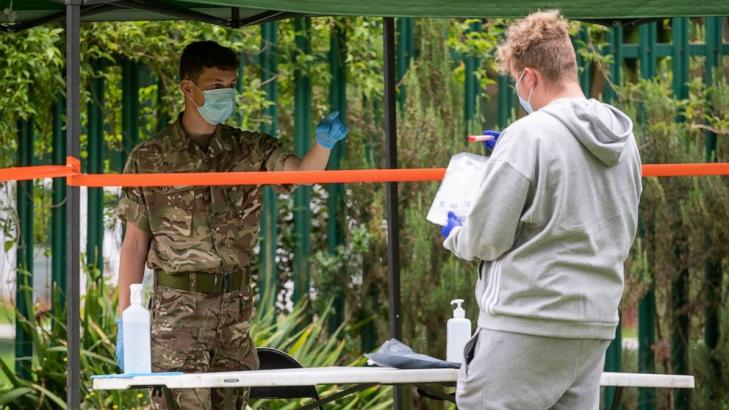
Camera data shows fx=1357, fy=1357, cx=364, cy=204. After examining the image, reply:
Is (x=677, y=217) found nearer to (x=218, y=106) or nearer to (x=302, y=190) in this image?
(x=302, y=190)

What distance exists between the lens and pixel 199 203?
4.81 meters

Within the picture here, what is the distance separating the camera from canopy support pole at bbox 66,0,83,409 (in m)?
4.15

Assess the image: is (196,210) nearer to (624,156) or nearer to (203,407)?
(203,407)

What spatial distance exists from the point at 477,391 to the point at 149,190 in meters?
1.56

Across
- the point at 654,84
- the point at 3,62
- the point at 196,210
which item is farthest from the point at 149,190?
the point at 654,84

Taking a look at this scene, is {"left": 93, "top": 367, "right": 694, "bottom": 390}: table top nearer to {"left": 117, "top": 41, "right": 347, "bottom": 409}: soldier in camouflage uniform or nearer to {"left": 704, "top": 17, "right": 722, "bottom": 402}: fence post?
{"left": 117, "top": 41, "right": 347, "bottom": 409}: soldier in camouflage uniform

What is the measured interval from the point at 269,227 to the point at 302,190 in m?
0.26

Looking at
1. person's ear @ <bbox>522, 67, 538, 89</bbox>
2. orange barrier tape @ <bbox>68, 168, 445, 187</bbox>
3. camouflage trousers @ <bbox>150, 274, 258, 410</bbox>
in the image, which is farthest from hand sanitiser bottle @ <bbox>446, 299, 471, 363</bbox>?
person's ear @ <bbox>522, 67, 538, 89</bbox>

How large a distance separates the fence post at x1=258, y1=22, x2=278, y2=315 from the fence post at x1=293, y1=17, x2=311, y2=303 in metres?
0.11

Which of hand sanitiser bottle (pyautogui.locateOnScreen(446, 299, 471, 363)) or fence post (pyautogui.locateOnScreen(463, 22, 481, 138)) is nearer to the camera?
hand sanitiser bottle (pyautogui.locateOnScreen(446, 299, 471, 363))

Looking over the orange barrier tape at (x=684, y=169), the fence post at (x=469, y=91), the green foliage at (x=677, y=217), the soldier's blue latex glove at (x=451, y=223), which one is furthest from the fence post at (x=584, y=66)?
the soldier's blue latex glove at (x=451, y=223)

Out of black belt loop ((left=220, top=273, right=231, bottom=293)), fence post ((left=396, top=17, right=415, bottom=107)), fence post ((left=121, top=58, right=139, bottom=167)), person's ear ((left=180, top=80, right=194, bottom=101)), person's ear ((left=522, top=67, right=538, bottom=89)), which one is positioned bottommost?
black belt loop ((left=220, top=273, right=231, bottom=293))

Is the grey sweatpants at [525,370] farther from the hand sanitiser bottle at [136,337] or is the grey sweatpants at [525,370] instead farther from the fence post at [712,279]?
the fence post at [712,279]

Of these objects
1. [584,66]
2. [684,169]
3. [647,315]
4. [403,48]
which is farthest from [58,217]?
[684,169]
